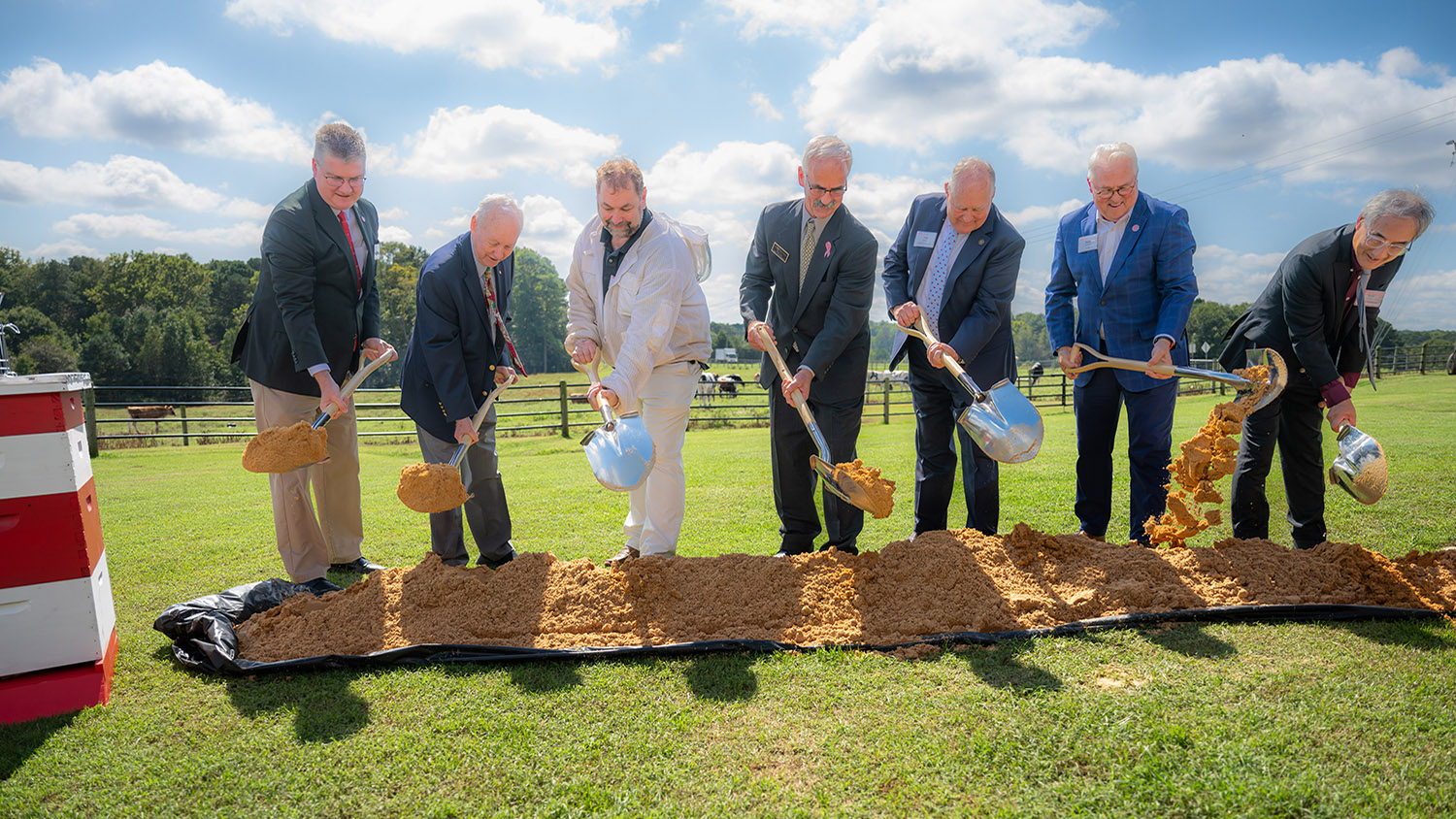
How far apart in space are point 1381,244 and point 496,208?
13.9 feet

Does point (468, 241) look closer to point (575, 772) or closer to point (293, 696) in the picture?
point (293, 696)

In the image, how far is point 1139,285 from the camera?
4082 millimetres

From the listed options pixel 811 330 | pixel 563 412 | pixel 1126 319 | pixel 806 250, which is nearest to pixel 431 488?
pixel 811 330

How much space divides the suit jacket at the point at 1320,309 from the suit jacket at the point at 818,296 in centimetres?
216

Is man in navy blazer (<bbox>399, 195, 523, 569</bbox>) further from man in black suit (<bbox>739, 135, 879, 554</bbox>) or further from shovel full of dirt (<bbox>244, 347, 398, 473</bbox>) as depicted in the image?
man in black suit (<bbox>739, 135, 879, 554</bbox>)

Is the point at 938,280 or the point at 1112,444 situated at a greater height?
the point at 938,280

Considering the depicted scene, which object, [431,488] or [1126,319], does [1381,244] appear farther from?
[431,488]

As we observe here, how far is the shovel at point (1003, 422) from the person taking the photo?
11.6ft

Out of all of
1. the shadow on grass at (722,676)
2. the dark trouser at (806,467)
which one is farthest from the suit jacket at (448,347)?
the shadow on grass at (722,676)

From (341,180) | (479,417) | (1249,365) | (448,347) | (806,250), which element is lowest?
(479,417)

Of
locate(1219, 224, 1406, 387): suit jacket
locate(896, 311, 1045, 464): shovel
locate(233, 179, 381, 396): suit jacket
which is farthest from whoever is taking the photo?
locate(1219, 224, 1406, 387): suit jacket

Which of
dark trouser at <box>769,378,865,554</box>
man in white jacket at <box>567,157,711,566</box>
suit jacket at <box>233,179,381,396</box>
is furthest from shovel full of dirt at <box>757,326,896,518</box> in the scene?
suit jacket at <box>233,179,381,396</box>

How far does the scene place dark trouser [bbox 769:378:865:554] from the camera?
4113 mm

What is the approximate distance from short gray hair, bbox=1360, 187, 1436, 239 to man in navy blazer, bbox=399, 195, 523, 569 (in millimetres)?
4126
